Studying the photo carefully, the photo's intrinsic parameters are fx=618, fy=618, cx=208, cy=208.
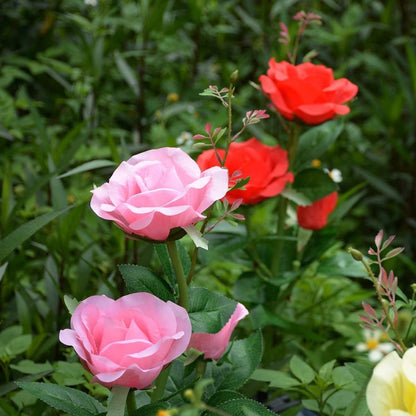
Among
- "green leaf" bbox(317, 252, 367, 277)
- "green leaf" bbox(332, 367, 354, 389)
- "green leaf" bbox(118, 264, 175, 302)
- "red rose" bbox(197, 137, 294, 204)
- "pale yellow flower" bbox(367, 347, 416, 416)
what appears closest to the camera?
"pale yellow flower" bbox(367, 347, 416, 416)

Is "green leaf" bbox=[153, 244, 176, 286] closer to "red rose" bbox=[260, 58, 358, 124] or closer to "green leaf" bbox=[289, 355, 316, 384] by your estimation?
"green leaf" bbox=[289, 355, 316, 384]

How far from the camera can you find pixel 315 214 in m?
0.88

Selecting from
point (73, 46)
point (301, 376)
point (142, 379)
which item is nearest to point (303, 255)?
point (301, 376)

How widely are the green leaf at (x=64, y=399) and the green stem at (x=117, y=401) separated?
0.05m

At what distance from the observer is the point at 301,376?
0.65 m

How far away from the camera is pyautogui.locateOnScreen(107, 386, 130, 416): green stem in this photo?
45cm

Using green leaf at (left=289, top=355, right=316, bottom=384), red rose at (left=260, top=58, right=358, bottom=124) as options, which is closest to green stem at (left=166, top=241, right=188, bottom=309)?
green leaf at (left=289, top=355, right=316, bottom=384)

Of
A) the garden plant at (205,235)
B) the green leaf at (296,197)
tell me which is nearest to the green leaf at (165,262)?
the garden plant at (205,235)

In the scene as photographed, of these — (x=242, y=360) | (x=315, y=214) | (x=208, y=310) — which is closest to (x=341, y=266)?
(x=315, y=214)

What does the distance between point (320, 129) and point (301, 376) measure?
40 cm

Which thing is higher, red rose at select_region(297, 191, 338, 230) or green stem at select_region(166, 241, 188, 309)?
green stem at select_region(166, 241, 188, 309)

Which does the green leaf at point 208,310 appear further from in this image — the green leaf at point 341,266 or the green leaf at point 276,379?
the green leaf at point 341,266

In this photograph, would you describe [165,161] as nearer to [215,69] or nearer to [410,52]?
[410,52]

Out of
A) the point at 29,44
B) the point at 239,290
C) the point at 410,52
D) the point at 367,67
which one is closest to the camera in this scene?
the point at 239,290
